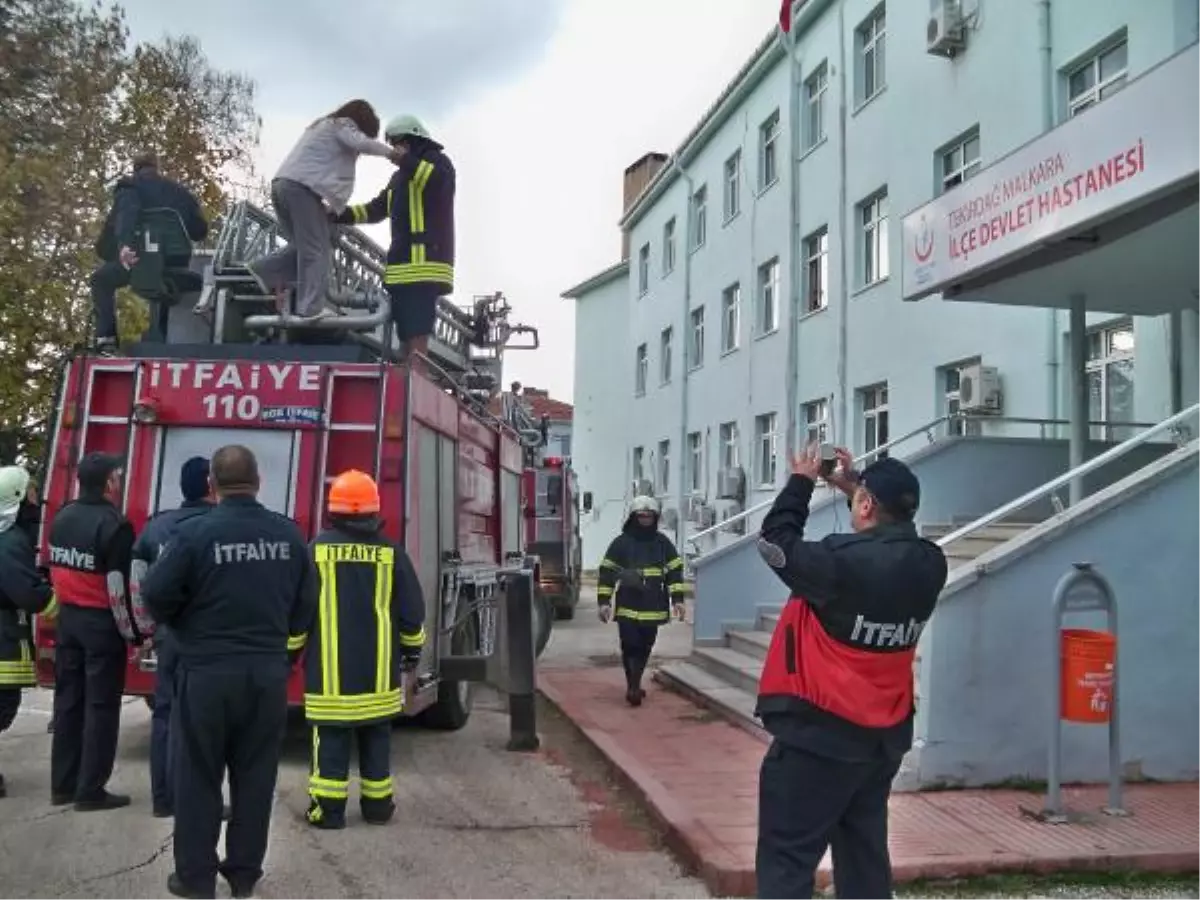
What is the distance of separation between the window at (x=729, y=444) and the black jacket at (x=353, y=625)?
18343 mm

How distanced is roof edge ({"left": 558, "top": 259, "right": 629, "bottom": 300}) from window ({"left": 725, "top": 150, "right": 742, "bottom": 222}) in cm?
1135

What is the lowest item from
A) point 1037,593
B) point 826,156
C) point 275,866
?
point 275,866

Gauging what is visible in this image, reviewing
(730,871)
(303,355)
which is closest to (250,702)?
(730,871)

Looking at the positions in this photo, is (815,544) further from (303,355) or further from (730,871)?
(303,355)

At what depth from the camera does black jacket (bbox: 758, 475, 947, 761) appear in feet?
11.9

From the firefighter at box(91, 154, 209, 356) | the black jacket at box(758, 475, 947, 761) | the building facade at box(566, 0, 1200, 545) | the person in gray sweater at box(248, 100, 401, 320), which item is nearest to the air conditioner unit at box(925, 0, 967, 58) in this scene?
the building facade at box(566, 0, 1200, 545)

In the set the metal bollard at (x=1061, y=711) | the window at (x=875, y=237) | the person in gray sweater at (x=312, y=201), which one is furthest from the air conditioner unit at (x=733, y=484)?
the metal bollard at (x=1061, y=711)

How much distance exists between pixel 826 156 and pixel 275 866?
16653mm

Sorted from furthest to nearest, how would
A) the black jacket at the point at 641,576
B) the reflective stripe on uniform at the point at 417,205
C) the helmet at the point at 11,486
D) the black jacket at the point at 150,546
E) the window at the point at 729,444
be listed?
the window at the point at 729,444, the black jacket at the point at 641,576, the reflective stripe on uniform at the point at 417,205, the helmet at the point at 11,486, the black jacket at the point at 150,546

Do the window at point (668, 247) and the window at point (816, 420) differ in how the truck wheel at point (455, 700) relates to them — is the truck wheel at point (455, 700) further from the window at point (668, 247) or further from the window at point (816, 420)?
the window at point (668, 247)

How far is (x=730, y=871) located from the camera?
5074 mm

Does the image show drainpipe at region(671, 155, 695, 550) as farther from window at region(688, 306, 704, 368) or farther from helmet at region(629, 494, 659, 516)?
helmet at region(629, 494, 659, 516)

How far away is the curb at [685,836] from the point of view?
506 cm

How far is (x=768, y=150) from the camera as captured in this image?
23.0 m
